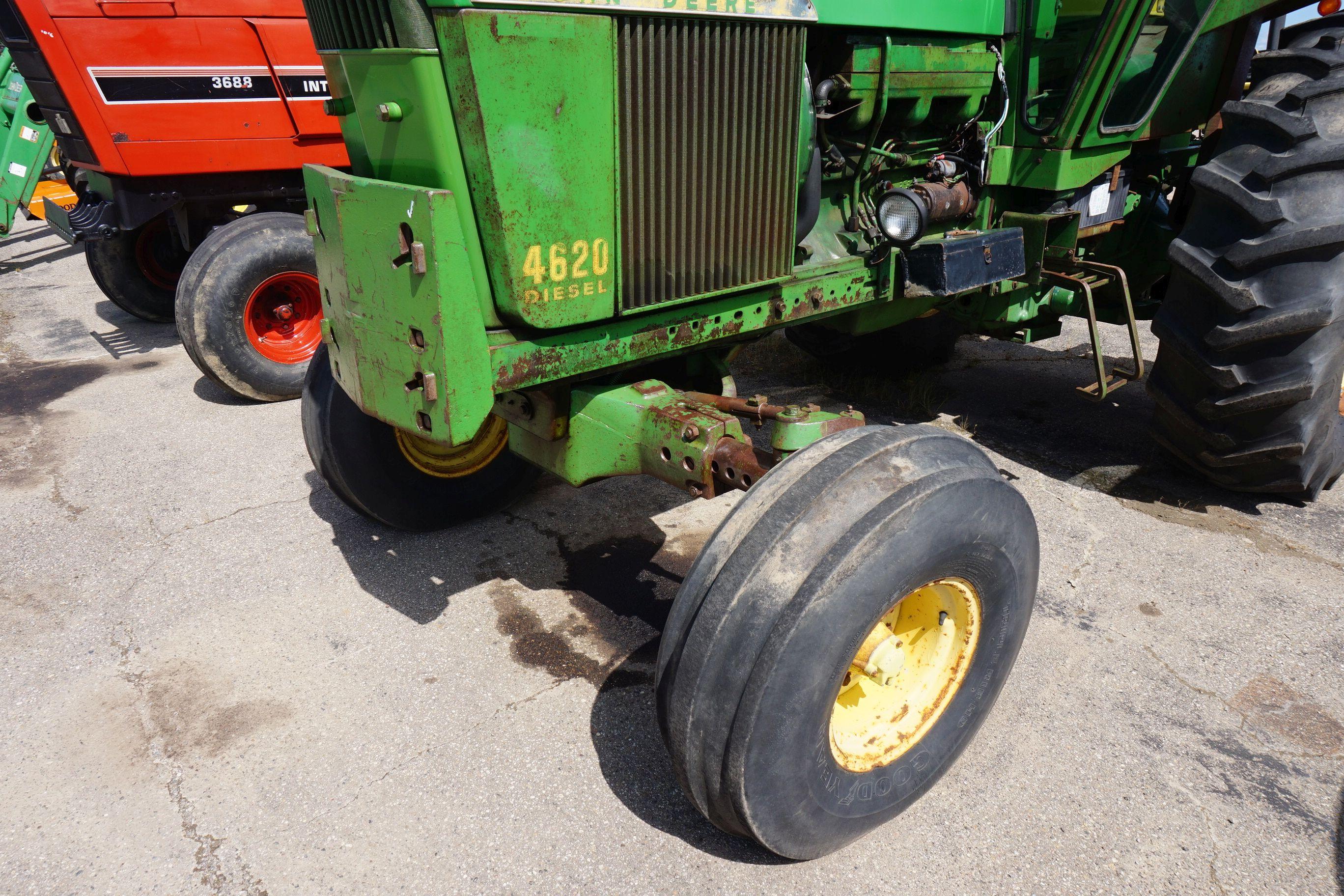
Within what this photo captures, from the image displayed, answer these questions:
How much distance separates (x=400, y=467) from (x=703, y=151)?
5.26 ft

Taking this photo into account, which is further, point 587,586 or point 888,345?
point 888,345

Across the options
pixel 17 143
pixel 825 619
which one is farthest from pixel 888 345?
pixel 17 143

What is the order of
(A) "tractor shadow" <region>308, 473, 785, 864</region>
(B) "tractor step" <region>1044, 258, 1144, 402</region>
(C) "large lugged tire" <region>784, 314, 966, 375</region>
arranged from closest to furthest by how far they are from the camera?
(A) "tractor shadow" <region>308, 473, 785, 864</region>, (B) "tractor step" <region>1044, 258, 1144, 402</region>, (C) "large lugged tire" <region>784, 314, 966, 375</region>

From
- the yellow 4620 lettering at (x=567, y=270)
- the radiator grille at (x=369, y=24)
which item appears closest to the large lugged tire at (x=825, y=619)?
the yellow 4620 lettering at (x=567, y=270)

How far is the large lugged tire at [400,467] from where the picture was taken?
2979 mm

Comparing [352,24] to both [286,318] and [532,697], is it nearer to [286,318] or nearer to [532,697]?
[532,697]

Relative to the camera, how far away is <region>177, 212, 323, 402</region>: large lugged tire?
14.5 feet

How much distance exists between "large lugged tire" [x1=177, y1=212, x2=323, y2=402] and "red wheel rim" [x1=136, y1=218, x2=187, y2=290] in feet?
5.32

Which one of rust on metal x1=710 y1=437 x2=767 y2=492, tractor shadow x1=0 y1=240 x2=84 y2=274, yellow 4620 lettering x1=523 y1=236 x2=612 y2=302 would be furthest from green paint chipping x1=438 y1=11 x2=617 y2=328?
tractor shadow x1=0 y1=240 x2=84 y2=274

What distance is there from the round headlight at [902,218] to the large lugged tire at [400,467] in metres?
1.50

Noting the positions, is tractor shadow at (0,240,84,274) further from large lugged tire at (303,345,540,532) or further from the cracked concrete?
large lugged tire at (303,345,540,532)

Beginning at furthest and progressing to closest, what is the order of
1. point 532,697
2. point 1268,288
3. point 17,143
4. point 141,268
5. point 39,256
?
point 39,256
point 17,143
point 141,268
point 1268,288
point 532,697

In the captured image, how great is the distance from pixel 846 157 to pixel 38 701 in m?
3.03

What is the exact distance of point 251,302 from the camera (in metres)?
4.55
